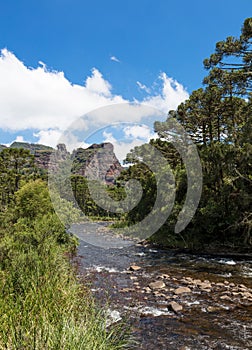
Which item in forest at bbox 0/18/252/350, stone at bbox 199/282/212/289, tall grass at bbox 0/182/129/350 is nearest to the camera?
tall grass at bbox 0/182/129/350

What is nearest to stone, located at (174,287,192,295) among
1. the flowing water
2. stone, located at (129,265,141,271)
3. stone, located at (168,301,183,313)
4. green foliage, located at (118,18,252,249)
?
the flowing water

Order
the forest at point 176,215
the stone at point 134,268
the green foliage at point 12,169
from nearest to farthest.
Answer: the forest at point 176,215
the stone at point 134,268
the green foliage at point 12,169

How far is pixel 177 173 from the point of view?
20641 millimetres

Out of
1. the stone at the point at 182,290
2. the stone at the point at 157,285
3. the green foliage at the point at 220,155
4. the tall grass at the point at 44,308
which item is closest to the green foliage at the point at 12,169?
the green foliage at the point at 220,155

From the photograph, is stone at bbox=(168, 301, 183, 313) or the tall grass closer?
the tall grass

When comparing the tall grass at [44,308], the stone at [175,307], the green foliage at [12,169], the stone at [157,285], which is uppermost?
the green foliage at [12,169]

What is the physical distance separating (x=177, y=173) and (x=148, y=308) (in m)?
13.6

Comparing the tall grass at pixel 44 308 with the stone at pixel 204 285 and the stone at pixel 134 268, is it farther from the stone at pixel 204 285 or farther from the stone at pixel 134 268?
the stone at pixel 204 285

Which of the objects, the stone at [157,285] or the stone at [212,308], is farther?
the stone at [157,285]

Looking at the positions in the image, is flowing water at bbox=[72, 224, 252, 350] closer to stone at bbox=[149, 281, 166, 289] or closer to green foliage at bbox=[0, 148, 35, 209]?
stone at bbox=[149, 281, 166, 289]

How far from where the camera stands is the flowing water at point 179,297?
620cm

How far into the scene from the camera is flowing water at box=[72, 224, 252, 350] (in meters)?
6.20

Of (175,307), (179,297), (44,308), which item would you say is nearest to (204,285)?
(179,297)

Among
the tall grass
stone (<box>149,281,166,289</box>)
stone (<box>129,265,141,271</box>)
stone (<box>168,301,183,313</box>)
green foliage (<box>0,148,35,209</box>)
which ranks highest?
green foliage (<box>0,148,35,209</box>)
